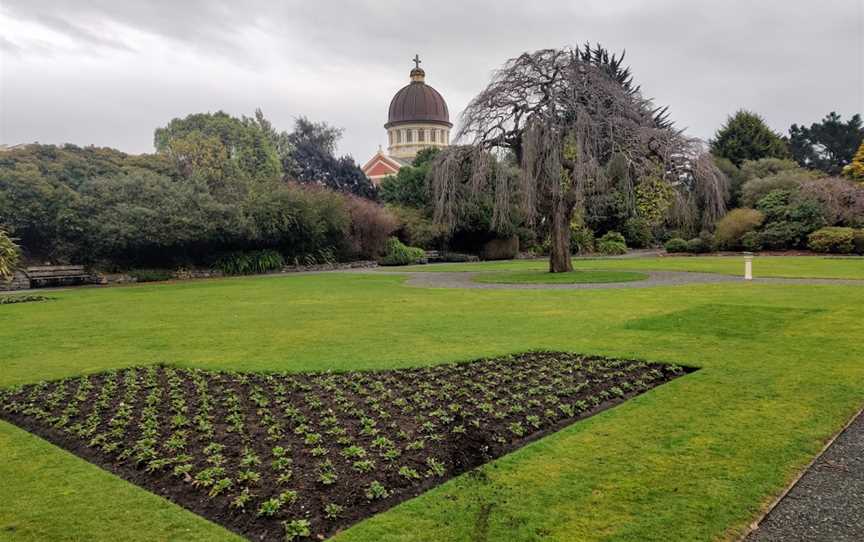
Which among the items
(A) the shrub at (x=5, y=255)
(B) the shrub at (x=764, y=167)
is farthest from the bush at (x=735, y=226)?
(A) the shrub at (x=5, y=255)

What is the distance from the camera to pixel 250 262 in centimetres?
2683

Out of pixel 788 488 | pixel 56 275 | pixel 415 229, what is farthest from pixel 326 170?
pixel 788 488

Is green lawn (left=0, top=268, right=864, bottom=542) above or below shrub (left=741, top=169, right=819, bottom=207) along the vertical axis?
below

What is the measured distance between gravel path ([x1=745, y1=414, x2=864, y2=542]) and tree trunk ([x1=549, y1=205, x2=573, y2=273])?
53.5ft

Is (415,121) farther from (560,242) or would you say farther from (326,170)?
(560,242)

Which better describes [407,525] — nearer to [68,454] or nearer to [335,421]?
[335,421]

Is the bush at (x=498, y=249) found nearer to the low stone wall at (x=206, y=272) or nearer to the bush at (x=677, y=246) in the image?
the low stone wall at (x=206, y=272)

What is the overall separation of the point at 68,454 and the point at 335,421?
6.61 ft

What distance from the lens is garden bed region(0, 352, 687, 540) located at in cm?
356

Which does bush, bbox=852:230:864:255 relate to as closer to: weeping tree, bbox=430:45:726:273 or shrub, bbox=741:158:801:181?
shrub, bbox=741:158:801:181

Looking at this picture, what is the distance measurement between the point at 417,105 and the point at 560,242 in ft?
182

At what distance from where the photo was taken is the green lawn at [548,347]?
3.23 metres

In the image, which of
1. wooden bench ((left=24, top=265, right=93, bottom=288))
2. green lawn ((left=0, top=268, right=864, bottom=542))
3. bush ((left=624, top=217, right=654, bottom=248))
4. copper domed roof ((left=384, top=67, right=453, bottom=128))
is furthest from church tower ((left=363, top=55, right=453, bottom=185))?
green lawn ((left=0, top=268, right=864, bottom=542))

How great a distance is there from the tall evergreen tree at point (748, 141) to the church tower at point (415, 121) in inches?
1277
